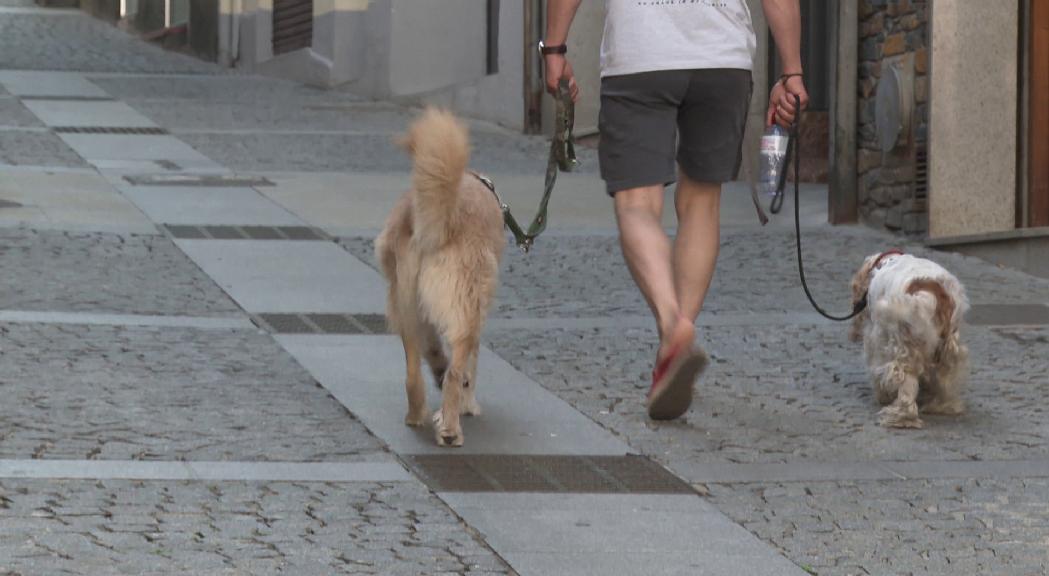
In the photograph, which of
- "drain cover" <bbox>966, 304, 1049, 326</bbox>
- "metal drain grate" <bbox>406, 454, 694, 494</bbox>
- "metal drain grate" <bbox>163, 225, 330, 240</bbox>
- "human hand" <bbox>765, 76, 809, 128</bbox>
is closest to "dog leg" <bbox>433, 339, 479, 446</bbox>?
"metal drain grate" <bbox>406, 454, 694, 494</bbox>

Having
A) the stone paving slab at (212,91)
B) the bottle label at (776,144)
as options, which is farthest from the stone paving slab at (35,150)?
the bottle label at (776,144)

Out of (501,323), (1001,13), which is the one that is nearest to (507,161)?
(1001,13)

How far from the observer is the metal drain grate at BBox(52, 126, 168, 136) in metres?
17.0

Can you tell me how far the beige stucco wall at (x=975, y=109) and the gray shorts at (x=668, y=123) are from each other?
A: 4669mm

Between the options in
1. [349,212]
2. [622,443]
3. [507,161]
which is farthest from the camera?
[507,161]

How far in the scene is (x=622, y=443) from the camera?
20.7 ft

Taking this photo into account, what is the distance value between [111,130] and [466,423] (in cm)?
1132

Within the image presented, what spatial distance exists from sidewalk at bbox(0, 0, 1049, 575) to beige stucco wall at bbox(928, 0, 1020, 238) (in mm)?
430

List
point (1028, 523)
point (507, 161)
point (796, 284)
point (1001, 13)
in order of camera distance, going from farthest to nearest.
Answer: point (507, 161)
point (1001, 13)
point (796, 284)
point (1028, 523)

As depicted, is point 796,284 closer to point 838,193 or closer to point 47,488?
point 838,193

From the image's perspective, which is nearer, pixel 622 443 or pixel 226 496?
pixel 226 496

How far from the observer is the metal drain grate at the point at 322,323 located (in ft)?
27.0

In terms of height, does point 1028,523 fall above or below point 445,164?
below

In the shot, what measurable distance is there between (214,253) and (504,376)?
341cm
